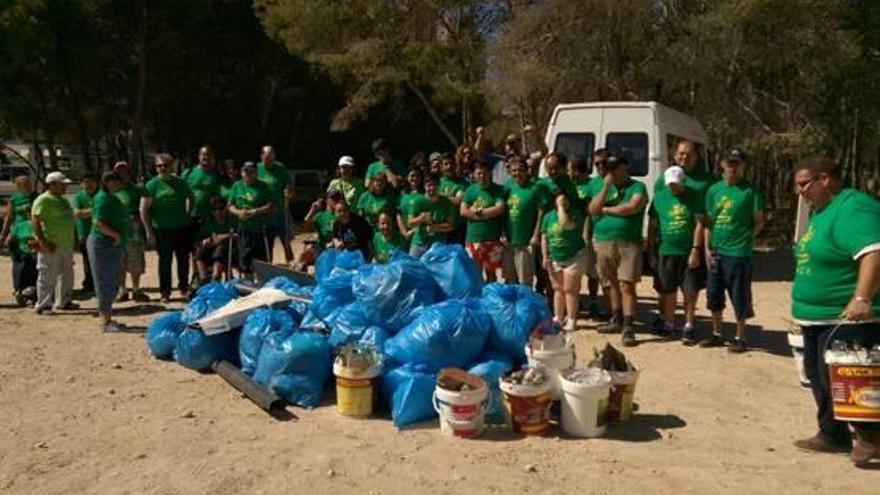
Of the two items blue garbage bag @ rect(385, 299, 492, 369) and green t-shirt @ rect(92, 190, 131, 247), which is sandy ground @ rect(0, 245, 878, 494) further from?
green t-shirt @ rect(92, 190, 131, 247)

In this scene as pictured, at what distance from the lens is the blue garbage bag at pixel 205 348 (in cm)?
741

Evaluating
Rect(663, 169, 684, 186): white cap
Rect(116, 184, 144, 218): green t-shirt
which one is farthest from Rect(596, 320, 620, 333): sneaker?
Rect(116, 184, 144, 218): green t-shirt

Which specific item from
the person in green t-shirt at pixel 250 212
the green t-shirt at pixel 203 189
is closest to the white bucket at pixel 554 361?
the person in green t-shirt at pixel 250 212

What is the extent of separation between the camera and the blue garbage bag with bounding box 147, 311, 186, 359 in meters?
7.79

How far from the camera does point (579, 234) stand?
28.4 feet

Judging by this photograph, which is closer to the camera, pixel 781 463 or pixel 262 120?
pixel 781 463

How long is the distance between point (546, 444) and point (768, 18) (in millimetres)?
13332

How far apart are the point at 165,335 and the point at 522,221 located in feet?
12.3

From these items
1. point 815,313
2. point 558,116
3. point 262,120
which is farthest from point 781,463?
point 262,120

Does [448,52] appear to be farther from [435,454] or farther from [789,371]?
[435,454]

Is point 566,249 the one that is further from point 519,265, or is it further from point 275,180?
point 275,180

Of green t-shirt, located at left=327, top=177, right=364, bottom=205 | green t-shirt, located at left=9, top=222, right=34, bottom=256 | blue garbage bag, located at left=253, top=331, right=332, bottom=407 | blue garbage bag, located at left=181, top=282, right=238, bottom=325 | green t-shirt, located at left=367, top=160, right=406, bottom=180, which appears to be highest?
green t-shirt, located at left=367, top=160, right=406, bottom=180

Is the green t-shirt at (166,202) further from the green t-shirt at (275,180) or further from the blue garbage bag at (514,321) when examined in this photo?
the blue garbage bag at (514,321)

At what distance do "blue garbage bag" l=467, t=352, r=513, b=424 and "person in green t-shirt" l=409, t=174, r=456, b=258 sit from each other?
344cm
